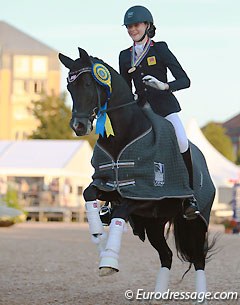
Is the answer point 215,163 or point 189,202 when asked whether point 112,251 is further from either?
point 215,163

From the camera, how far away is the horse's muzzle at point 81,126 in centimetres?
720

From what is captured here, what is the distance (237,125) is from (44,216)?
8141cm

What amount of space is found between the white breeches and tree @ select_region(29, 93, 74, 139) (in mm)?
43481

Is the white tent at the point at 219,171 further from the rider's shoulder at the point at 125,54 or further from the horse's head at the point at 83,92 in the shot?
the horse's head at the point at 83,92

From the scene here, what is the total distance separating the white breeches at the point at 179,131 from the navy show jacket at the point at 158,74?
0.17ft

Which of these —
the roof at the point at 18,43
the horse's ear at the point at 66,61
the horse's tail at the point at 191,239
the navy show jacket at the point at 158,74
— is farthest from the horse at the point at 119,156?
the roof at the point at 18,43

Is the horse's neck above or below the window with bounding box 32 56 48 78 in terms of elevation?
below

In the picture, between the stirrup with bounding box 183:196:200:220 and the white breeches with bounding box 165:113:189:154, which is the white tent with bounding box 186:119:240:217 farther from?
the white breeches with bounding box 165:113:189:154

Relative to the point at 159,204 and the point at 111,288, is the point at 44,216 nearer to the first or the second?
the point at 111,288

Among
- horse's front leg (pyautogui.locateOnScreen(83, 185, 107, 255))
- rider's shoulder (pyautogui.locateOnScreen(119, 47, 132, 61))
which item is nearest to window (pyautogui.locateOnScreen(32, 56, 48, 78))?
rider's shoulder (pyautogui.locateOnScreen(119, 47, 132, 61))

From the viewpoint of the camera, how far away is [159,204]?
7934 mm

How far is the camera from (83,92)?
7.38 m

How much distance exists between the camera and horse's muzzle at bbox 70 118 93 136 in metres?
7.20

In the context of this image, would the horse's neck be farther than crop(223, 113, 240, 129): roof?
No
